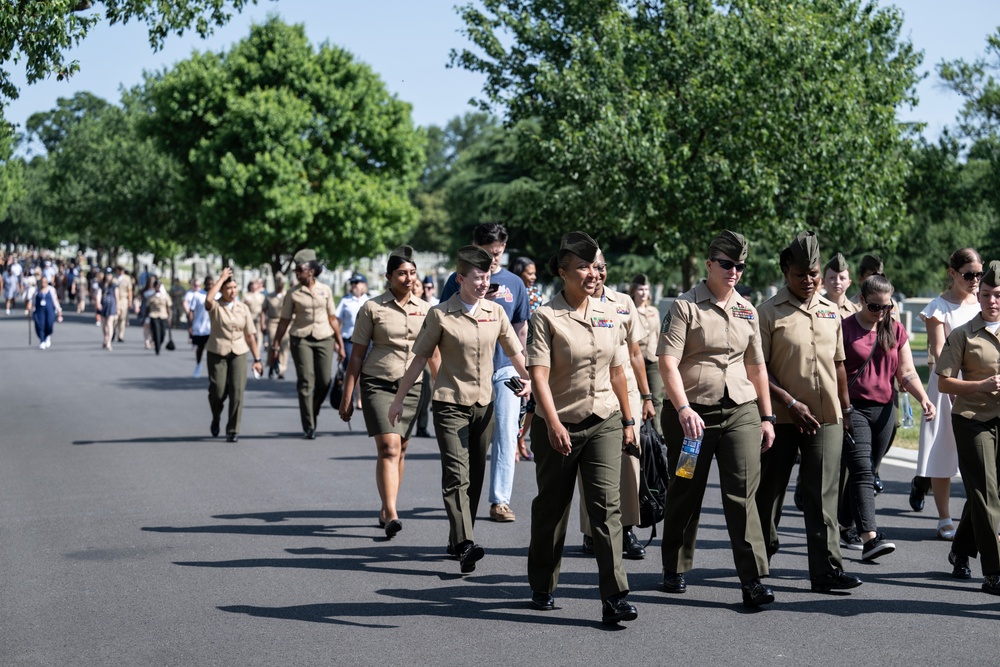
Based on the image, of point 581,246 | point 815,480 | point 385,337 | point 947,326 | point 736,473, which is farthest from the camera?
point 385,337

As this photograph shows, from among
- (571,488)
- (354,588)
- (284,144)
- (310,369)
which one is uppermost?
(284,144)

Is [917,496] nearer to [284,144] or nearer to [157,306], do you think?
[157,306]

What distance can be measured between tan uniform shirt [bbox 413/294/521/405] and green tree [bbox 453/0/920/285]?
45.8 ft

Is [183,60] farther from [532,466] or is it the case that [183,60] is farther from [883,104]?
[532,466]

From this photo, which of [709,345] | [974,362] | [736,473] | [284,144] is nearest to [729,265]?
[709,345]

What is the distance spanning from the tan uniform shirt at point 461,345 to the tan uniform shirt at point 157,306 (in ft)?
72.3

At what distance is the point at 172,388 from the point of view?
20672 mm

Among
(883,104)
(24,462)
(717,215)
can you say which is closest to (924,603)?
(24,462)

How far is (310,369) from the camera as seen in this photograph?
45.9 ft

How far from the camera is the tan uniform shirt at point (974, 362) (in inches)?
280

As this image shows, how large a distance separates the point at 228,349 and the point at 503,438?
219 inches

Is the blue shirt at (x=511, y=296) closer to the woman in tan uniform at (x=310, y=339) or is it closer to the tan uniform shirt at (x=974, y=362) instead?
the tan uniform shirt at (x=974, y=362)

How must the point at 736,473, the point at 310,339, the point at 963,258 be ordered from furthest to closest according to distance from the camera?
1. the point at 310,339
2. the point at 963,258
3. the point at 736,473

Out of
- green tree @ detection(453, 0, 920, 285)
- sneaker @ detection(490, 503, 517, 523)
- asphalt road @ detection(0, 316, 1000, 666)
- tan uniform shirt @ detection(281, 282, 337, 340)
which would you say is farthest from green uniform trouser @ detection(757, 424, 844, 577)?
green tree @ detection(453, 0, 920, 285)
